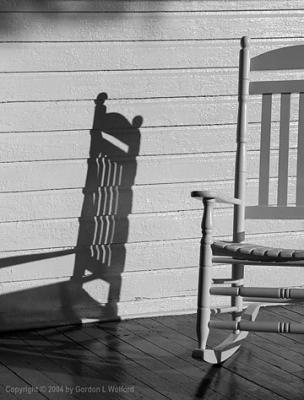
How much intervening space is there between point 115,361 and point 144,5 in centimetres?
155

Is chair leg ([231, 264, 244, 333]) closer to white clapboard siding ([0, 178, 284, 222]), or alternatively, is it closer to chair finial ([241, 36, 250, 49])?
white clapboard siding ([0, 178, 284, 222])

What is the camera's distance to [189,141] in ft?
13.6

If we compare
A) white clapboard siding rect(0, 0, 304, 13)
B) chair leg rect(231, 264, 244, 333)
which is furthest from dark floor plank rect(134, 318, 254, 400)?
white clapboard siding rect(0, 0, 304, 13)

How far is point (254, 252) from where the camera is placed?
10.6 ft

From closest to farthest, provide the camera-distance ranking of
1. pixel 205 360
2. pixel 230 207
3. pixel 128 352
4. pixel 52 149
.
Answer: pixel 205 360, pixel 128 352, pixel 52 149, pixel 230 207

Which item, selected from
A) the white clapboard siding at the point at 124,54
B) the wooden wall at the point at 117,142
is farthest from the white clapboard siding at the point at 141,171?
the white clapboard siding at the point at 124,54

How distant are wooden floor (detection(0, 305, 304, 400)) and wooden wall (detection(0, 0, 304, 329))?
0.20 metres

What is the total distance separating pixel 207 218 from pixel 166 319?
0.98 meters

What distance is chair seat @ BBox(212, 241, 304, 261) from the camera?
125 inches

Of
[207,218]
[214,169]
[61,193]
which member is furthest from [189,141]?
[207,218]

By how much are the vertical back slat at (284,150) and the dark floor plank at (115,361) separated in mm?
882

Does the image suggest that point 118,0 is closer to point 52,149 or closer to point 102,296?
point 52,149

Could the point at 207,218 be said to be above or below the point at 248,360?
above

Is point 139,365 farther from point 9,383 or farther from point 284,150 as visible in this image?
point 284,150
